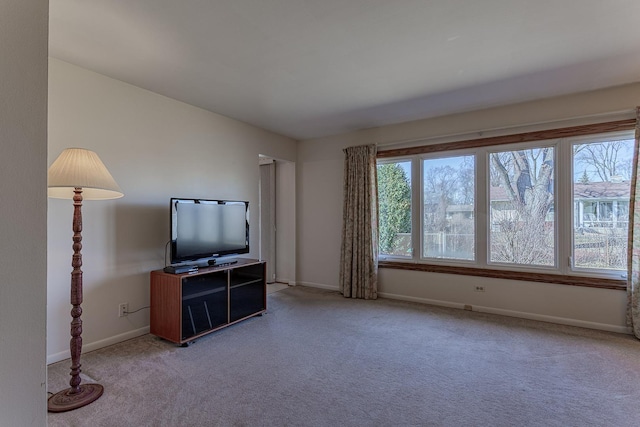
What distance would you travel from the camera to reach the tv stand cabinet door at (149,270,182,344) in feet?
9.22

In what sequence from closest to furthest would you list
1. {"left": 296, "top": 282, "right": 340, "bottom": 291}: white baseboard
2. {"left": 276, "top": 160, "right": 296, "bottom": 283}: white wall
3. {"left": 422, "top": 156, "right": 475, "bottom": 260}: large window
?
{"left": 422, "top": 156, "right": 475, "bottom": 260}: large window
{"left": 296, "top": 282, "right": 340, "bottom": 291}: white baseboard
{"left": 276, "top": 160, "right": 296, "bottom": 283}: white wall

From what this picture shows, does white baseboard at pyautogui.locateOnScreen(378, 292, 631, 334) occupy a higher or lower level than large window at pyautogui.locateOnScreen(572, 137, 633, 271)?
lower

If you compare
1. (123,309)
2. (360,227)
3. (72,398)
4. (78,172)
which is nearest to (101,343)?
(123,309)

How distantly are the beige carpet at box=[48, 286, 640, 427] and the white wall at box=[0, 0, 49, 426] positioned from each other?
1271 mm

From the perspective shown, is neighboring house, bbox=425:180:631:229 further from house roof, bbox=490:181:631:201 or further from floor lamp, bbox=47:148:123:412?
floor lamp, bbox=47:148:123:412

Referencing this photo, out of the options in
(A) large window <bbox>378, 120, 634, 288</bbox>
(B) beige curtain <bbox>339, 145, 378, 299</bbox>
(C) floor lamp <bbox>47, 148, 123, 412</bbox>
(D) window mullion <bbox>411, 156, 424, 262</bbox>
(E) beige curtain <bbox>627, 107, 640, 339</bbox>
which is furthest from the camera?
(B) beige curtain <bbox>339, 145, 378, 299</bbox>

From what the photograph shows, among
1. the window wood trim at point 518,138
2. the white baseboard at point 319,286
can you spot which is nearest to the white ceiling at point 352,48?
the window wood trim at point 518,138

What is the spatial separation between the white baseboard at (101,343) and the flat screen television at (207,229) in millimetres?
811

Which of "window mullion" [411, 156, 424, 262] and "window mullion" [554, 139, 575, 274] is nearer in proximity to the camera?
"window mullion" [554, 139, 575, 274]

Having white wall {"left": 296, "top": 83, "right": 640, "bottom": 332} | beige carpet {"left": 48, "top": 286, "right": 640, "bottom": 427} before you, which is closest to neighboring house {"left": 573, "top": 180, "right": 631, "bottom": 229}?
white wall {"left": 296, "top": 83, "right": 640, "bottom": 332}

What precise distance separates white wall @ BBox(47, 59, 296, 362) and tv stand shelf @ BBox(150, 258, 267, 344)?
33cm

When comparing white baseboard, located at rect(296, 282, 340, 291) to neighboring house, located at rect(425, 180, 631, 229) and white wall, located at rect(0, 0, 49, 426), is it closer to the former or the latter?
neighboring house, located at rect(425, 180, 631, 229)

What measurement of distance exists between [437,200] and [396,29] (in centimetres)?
264

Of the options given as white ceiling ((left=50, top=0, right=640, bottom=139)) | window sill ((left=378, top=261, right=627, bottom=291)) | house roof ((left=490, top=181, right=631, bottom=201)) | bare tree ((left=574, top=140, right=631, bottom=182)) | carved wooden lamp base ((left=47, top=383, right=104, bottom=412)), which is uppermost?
white ceiling ((left=50, top=0, right=640, bottom=139))
